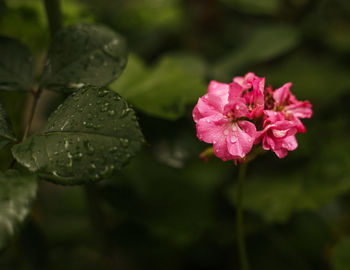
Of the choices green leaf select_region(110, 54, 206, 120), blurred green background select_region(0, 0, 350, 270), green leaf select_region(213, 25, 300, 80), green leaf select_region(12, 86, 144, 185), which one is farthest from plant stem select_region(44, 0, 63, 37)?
green leaf select_region(213, 25, 300, 80)

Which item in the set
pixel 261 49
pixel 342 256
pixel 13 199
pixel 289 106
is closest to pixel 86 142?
pixel 13 199

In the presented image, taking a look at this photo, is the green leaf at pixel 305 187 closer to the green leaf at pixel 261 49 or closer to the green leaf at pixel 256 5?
the green leaf at pixel 261 49

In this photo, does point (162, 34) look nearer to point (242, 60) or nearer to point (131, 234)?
point (242, 60)

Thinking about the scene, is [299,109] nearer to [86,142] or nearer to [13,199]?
[86,142]

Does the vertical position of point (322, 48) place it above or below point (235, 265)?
above

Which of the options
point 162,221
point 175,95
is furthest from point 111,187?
point 175,95
